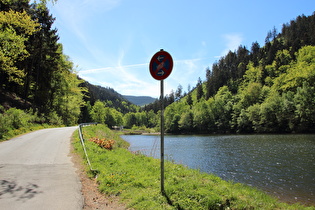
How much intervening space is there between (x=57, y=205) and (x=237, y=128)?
3398 inches

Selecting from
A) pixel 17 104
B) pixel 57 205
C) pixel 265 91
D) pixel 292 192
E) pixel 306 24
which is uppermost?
pixel 306 24

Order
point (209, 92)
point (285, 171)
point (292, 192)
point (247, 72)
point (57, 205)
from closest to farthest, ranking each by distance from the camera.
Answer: point (57, 205) → point (292, 192) → point (285, 171) → point (247, 72) → point (209, 92)

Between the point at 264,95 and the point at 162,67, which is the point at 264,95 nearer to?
the point at 264,95

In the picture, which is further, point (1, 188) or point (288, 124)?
point (288, 124)

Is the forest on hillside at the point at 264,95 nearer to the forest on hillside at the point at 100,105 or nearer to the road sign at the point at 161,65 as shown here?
the forest on hillside at the point at 100,105

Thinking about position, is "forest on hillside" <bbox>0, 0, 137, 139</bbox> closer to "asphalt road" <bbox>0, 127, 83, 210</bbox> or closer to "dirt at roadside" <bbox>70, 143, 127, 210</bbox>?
"asphalt road" <bbox>0, 127, 83, 210</bbox>

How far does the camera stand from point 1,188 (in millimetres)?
6086

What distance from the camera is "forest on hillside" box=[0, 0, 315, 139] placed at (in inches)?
697

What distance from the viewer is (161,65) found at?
576 cm

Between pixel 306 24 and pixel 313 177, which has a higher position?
pixel 306 24

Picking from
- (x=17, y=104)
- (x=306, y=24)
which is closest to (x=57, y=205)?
(x=17, y=104)

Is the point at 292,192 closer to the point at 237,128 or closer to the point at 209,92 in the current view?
the point at 237,128

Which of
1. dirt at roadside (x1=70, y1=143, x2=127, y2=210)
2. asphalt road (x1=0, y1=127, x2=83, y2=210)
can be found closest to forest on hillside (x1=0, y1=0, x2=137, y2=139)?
asphalt road (x1=0, y1=127, x2=83, y2=210)

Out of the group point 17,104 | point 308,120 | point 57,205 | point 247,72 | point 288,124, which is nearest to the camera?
point 57,205
